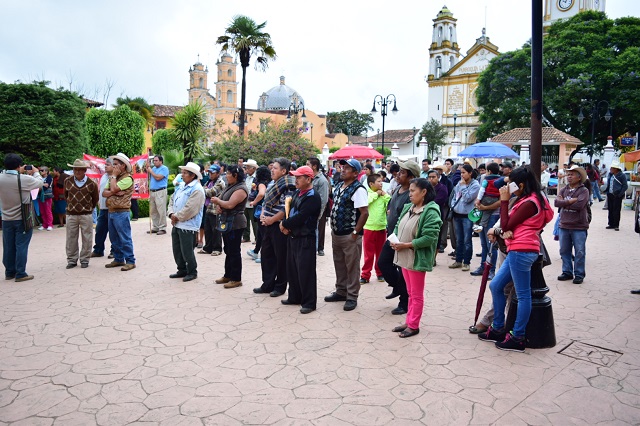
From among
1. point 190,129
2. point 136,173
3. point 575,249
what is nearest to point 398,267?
point 575,249

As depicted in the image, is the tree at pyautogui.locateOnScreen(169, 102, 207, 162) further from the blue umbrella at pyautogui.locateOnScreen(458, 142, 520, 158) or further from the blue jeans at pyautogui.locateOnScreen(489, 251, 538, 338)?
the blue jeans at pyautogui.locateOnScreen(489, 251, 538, 338)

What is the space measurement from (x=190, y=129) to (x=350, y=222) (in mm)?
15503

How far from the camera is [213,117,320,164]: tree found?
700 inches

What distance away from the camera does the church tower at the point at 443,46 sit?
6762 cm

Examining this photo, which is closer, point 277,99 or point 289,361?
point 289,361

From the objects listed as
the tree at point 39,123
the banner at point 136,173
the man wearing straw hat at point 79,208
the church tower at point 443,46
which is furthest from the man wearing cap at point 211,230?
the church tower at point 443,46

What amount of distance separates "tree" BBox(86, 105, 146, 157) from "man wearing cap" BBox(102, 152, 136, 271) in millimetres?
18017

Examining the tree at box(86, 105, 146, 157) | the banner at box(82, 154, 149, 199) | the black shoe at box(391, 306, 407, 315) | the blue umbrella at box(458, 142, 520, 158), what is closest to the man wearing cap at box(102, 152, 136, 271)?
the banner at box(82, 154, 149, 199)

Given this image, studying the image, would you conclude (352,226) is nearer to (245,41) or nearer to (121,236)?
(121,236)

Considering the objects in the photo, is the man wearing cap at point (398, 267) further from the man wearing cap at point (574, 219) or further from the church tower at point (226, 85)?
the church tower at point (226, 85)

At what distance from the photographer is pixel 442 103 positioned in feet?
216

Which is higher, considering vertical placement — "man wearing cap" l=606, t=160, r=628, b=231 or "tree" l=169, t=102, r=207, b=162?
"tree" l=169, t=102, r=207, b=162

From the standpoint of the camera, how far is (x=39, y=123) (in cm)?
1286

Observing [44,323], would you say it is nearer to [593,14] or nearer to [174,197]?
[174,197]
